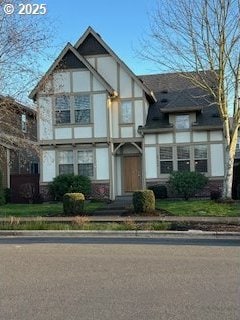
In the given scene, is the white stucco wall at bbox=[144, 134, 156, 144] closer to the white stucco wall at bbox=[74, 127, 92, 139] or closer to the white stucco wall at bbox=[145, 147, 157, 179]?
the white stucco wall at bbox=[145, 147, 157, 179]

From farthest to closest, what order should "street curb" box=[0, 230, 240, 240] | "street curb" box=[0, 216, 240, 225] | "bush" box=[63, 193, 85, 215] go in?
"bush" box=[63, 193, 85, 215], "street curb" box=[0, 216, 240, 225], "street curb" box=[0, 230, 240, 240]

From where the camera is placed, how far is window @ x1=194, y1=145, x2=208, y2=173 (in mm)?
29062

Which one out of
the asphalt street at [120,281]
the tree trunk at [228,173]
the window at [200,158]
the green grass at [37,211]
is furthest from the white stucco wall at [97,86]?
the asphalt street at [120,281]

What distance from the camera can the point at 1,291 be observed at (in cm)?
798

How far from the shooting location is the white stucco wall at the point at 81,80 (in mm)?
29297

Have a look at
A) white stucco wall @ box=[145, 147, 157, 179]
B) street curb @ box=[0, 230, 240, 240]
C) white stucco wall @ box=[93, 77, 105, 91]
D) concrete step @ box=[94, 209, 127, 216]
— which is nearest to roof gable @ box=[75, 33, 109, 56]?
white stucco wall @ box=[93, 77, 105, 91]

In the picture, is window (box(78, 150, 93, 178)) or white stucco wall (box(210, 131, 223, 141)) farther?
window (box(78, 150, 93, 178))

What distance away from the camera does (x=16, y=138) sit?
867 inches

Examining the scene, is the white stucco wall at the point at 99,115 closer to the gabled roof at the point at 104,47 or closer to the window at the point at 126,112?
the window at the point at 126,112

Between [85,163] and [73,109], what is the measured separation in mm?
3085

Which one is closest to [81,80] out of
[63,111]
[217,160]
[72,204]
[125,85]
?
[63,111]

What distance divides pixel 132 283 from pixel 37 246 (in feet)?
18.7

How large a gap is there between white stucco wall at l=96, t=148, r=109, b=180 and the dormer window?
418 cm

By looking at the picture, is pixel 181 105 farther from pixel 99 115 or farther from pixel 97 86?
pixel 97 86
